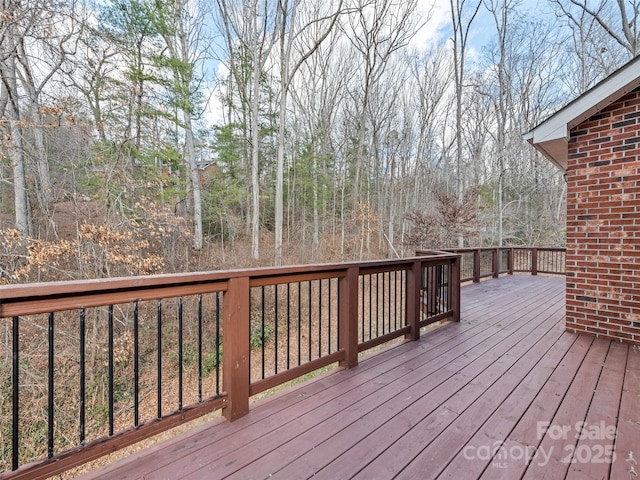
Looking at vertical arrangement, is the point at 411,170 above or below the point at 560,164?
above

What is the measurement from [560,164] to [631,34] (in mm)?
6905

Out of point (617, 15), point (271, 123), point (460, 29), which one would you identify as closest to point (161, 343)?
point (271, 123)

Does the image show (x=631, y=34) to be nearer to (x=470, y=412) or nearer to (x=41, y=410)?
(x=470, y=412)

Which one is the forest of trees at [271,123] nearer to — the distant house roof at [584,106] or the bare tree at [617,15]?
the bare tree at [617,15]

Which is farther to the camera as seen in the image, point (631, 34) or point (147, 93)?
point (631, 34)

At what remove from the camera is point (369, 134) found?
1315cm

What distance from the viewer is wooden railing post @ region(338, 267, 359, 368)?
8.37 feet

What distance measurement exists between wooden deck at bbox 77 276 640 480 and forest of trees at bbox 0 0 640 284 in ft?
13.5

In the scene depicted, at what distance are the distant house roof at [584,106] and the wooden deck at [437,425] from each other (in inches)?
97.4

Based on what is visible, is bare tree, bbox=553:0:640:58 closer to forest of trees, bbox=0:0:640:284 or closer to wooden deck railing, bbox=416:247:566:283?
forest of trees, bbox=0:0:640:284

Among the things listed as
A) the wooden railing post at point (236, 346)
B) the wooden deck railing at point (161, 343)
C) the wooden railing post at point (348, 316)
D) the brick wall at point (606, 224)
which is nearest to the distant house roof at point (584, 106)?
the brick wall at point (606, 224)

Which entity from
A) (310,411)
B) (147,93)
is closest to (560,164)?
(310,411)

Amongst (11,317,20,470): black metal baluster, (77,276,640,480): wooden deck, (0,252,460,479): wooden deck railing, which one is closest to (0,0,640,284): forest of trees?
(0,252,460,479): wooden deck railing

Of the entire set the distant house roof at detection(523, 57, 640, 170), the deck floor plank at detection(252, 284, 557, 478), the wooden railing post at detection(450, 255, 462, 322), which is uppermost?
the distant house roof at detection(523, 57, 640, 170)
